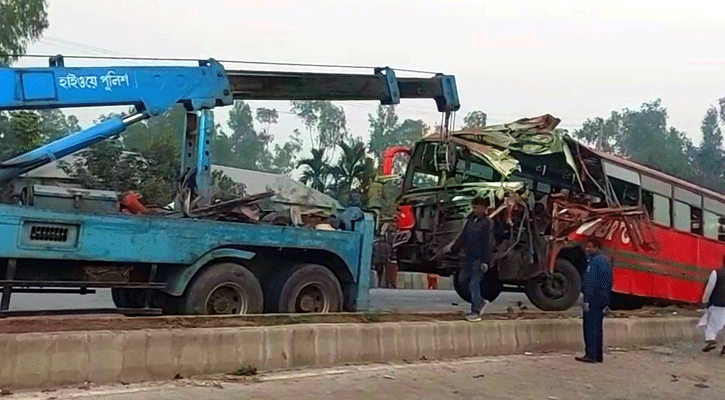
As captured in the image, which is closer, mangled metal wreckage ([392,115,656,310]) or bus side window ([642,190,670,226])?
mangled metal wreckage ([392,115,656,310])

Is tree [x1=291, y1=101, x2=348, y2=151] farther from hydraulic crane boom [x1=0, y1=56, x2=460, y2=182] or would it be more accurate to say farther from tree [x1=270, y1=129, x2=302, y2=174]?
hydraulic crane boom [x1=0, y1=56, x2=460, y2=182]

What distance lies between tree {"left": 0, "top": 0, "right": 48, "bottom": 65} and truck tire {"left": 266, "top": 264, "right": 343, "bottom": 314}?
26.3 metres

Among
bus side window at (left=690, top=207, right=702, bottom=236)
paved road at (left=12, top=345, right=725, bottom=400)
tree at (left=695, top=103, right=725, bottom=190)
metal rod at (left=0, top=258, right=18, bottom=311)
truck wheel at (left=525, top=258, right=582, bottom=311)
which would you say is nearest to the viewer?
paved road at (left=12, top=345, right=725, bottom=400)

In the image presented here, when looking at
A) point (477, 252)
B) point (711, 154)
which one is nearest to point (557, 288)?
point (477, 252)

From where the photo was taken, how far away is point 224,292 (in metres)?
10.2

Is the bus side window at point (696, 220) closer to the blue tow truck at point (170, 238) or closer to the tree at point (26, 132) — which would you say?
the blue tow truck at point (170, 238)

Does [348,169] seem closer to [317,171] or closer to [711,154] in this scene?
[317,171]

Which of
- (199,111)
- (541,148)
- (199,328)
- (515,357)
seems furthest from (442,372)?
(541,148)

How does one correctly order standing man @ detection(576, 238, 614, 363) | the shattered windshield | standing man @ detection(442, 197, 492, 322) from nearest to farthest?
standing man @ detection(576, 238, 614, 363) < standing man @ detection(442, 197, 492, 322) < the shattered windshield

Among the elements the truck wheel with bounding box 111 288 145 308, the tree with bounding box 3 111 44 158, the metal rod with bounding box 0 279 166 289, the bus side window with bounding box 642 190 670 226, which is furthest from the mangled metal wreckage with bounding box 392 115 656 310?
the tree with bounding box 3 111 44 158

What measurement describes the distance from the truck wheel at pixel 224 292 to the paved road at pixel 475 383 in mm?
2084

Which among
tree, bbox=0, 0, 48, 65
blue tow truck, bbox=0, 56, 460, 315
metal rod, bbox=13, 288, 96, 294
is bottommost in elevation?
metal rod, bbox=13, 288, 96, 294

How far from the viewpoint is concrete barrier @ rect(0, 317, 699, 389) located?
6.80m

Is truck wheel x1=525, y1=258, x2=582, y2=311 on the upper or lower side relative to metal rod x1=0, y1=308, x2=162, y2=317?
upper
